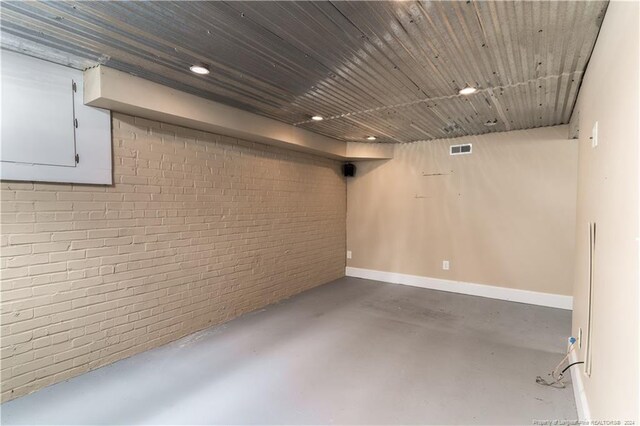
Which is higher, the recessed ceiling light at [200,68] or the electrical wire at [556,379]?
the recessed ceiling light at [200,68]

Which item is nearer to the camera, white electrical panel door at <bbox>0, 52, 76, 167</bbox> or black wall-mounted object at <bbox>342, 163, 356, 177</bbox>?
white electrical panel door at <bbox>0, 52, 76, 167</bbox>

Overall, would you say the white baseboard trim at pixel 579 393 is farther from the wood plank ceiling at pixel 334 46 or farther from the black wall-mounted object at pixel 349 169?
the black wall-mounted object at pixel 349 169

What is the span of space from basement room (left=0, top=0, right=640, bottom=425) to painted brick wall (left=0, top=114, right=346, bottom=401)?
19 millimetres

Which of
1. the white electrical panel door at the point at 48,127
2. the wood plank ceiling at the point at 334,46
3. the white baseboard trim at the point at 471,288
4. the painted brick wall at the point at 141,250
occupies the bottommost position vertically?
the white baseboard trim at the point at 471,288

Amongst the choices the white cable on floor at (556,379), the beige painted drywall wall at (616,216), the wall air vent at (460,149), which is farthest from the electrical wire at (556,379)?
the wall air vent at (460,149)

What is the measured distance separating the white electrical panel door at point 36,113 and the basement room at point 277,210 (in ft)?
0.05

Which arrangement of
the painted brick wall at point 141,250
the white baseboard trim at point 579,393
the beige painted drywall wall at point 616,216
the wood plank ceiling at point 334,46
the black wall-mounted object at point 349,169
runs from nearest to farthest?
the beige painted drywall wall at point 616,216 → the wood plank ceiling at point 334,46 → the white baseboard trim at point 579,393 → the painted brick wall at point 141,250 → the black wall-mounted object at point 349,169

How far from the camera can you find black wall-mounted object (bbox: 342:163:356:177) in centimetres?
557

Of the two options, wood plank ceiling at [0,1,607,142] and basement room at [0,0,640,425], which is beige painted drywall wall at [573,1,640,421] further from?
wood plank ceiling at [0,1,607,142]

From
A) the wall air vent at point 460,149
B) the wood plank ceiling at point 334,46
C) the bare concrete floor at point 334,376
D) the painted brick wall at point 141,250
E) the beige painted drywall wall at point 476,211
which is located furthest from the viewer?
the wall air vent at point 460,149

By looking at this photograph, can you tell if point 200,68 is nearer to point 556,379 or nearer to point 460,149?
point 556,379

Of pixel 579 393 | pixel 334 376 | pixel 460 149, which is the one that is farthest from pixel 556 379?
pixel 460 149

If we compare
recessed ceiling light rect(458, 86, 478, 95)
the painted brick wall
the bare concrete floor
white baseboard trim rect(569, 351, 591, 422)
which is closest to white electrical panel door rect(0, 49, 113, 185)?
the painted brick wall

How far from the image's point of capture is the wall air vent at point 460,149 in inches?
180
